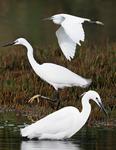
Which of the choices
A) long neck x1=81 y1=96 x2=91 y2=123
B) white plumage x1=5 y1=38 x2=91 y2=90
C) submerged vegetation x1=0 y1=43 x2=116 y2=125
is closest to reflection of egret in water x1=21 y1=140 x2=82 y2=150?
long neck x1=81 y1=96 x2=91 y2=123

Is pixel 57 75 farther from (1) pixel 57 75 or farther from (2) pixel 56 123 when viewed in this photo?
(2) pixel 56 123

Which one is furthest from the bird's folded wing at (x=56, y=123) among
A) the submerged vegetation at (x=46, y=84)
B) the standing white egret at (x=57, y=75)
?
the standing white egret at (x=57, y=75)

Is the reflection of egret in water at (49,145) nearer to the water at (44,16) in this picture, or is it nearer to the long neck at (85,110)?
the long neck at (85,110)

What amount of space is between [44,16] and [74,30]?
16.7 m

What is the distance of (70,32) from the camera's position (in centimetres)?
1422

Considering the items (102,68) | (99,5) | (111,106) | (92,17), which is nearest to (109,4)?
(99,5)

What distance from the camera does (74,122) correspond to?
12.2 m

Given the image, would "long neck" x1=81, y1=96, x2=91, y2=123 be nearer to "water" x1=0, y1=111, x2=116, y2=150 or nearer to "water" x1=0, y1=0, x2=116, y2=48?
"water" x1=0, y1=111, x2=116, y2=150

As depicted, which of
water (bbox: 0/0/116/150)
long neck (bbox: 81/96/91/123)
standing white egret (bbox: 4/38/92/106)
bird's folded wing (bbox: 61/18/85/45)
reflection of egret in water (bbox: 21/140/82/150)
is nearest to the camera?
reflection of egret in water (bbox: 21/140/82/150)

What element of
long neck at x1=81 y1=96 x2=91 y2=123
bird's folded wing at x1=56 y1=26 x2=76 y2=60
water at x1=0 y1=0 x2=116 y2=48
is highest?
water at x1=0 y1=0 x2=116 y2=48

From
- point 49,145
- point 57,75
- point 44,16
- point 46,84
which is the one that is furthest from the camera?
point 44,16

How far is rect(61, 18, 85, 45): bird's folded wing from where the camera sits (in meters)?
14.0

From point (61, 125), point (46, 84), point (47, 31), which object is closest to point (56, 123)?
point (61, 125)

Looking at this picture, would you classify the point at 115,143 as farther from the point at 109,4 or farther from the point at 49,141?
the point at 109,4
